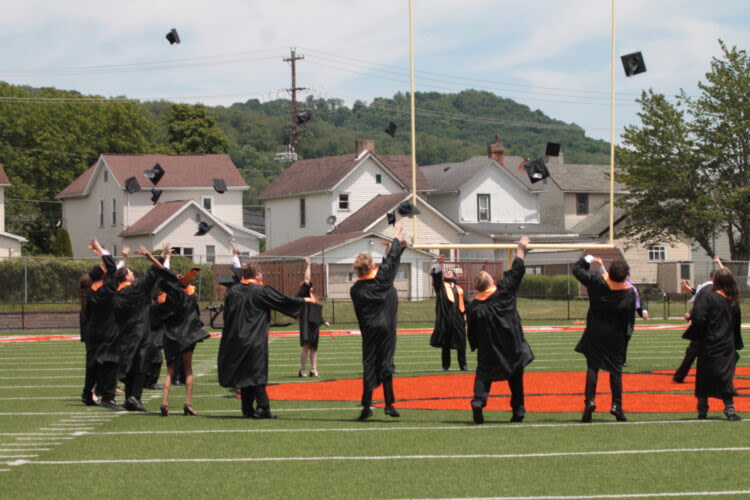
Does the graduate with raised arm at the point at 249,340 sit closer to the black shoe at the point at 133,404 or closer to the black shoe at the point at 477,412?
the black shoe at the point at 133,404

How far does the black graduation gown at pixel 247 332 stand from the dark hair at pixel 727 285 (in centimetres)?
460

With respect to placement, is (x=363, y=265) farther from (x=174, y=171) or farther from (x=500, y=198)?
(x=174, y=171)

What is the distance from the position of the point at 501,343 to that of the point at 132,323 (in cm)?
468

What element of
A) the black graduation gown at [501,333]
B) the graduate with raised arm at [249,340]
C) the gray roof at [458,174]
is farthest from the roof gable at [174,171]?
the black graduation gown at [501,333]

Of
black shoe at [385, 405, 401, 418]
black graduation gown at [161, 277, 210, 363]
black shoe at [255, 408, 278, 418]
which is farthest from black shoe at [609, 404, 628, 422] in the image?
black graduation gown at [161, 277, 210, 363]

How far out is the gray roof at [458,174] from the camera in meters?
58.9

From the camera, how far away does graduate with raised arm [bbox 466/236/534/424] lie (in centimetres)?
1095

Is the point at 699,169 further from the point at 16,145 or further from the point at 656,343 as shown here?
the point at 16,145

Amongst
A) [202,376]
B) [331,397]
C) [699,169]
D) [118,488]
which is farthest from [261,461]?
[699,169]

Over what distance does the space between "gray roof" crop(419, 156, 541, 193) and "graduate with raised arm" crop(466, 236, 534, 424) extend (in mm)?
47178

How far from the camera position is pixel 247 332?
1163 centimetres

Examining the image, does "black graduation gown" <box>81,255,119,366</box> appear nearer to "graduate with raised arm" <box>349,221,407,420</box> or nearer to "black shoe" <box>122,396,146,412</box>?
"black shoe" <box>122,396,146,412</box>

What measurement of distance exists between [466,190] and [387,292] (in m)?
47.6

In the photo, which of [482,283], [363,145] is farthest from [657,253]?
[482,283]
